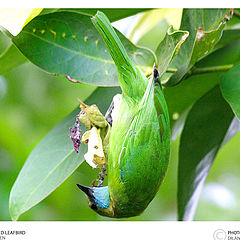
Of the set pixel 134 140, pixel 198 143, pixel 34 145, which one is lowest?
pixel 34 145

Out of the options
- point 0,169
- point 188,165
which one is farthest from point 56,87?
point 188,165

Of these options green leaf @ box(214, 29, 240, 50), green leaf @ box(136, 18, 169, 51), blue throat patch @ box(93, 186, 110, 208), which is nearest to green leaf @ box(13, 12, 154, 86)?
blue throat patch @ box(93, 186, 110, 208)

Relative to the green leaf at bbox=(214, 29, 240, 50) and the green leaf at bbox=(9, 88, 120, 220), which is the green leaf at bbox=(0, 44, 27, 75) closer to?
the green leaf at bbox=(9, 88, 120, 220)

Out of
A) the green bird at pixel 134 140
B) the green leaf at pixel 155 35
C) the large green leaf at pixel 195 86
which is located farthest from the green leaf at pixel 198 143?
the green leaf at pixel 155 35

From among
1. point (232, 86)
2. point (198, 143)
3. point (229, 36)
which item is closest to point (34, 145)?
point (198, 143)

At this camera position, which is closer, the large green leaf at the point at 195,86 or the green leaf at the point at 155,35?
the large green leaf at the point at 195,86

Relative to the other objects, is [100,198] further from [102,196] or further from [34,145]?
[34,145]

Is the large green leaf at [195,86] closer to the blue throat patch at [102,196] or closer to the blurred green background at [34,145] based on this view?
the blue throat patch at [102,196]
